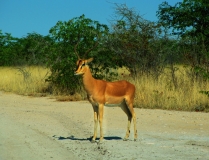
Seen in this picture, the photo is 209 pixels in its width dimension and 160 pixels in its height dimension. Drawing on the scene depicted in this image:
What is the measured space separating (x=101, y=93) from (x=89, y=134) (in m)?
1.37

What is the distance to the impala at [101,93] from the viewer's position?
1033 cm

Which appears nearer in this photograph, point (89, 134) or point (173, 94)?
point (89, 134)

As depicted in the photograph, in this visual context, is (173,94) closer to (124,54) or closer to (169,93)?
(169,93)

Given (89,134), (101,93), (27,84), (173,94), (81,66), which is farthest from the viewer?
(27,84)

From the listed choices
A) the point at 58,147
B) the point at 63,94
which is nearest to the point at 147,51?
the point at 63,94

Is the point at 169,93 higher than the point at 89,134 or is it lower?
higher

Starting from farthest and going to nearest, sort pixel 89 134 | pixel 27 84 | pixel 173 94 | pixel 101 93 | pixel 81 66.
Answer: pixel 27 84, pixel 173 94, pixel 89 134, pixel 101 93, pixel 81 66

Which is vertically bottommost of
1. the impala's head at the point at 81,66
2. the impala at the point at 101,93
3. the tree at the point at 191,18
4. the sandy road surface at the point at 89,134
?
the sandy road surface at the point at 89,134

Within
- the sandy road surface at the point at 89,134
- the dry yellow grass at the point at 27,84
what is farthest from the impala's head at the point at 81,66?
the dry yellow grass at the point at 27,84

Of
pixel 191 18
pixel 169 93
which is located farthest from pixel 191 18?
pixel 169 93

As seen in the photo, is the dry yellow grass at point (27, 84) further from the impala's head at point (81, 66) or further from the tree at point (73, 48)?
the impala's head at point (81, 66)

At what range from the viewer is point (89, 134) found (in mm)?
11398

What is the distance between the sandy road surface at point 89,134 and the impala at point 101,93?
1.93 ft

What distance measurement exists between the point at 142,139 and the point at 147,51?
1024cm
